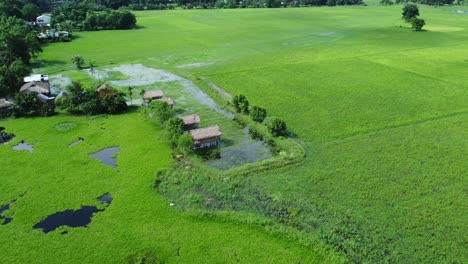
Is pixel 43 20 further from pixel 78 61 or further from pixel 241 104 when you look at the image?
pixel 241 104

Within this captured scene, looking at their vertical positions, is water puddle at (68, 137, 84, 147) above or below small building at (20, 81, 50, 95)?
below

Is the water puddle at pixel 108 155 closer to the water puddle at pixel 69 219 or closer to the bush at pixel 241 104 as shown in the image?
the water puddle at pixel 69 219

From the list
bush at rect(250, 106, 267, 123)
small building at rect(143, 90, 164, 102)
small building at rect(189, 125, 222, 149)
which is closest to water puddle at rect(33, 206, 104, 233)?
small building at rect(189, 125, 222, 149)

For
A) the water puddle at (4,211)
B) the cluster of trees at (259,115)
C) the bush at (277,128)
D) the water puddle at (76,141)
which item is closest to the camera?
the water puddle at (4,211)

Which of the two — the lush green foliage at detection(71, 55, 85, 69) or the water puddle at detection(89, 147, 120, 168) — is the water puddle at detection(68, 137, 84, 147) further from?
the lush green foliage at detection(71, 55, 85, 69)

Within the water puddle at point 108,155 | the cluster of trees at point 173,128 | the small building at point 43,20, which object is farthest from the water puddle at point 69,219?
the small building at point 43,20

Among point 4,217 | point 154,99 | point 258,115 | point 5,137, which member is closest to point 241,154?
point 258,115
